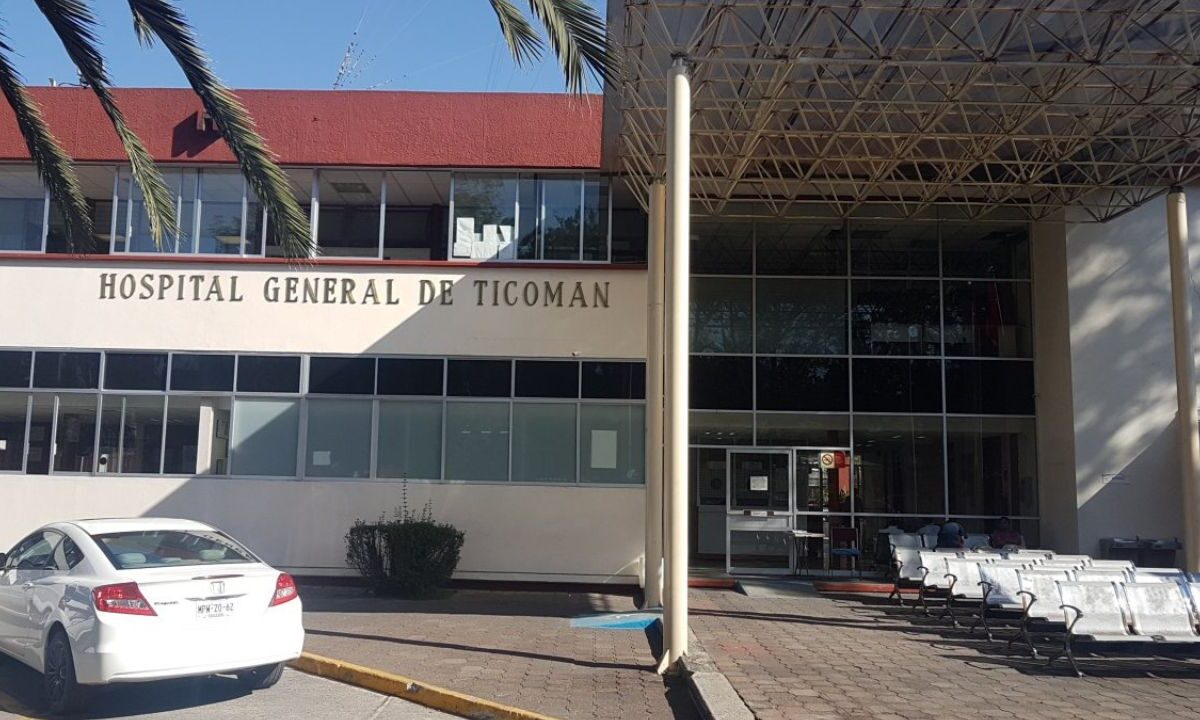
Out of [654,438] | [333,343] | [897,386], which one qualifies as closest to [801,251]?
[897,386]

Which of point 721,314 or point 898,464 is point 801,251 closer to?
point 721,314

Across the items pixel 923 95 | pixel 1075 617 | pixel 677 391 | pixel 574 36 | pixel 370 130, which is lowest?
pixel 1075 617

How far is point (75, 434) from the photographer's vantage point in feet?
56.0

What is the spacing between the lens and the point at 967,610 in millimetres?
14305

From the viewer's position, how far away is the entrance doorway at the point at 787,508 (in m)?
18.0

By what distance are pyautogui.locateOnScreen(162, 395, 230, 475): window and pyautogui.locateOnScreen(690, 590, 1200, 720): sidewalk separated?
8.63 meters

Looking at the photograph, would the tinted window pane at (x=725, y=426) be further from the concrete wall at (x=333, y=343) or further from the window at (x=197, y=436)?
the window at (x=197, y=436)

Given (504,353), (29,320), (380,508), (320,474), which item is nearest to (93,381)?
(29,320)

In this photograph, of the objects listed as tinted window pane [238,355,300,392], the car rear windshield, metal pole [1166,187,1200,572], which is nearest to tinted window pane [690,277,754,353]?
metal pole [1166,187,1200,572]

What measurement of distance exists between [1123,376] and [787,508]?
596 centimetres

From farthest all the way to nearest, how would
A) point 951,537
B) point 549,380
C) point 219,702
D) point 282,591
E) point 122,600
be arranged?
point 549,380 < point 951,537 < point 282,591 < point 219,702 < point 122,600

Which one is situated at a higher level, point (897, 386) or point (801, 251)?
point (801, 251)

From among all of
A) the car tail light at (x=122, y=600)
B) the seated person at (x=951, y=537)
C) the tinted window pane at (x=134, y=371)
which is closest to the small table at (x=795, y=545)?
the seated person at (x=951, y=537)

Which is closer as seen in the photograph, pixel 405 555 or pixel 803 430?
pixel 405 555
